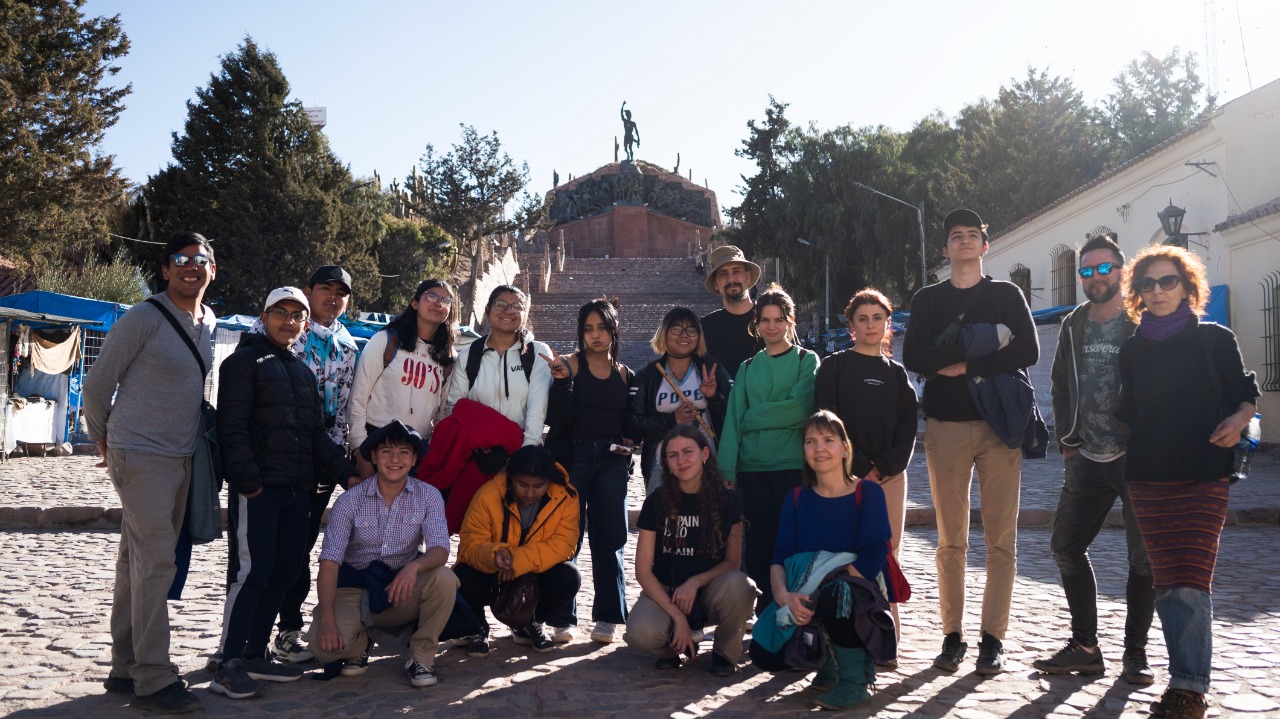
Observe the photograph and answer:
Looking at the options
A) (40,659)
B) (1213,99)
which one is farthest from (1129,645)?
(1213,99)

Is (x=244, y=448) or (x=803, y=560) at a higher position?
(x=244, y=448)

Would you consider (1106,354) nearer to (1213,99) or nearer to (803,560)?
(803,560)

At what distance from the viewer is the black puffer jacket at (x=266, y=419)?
463 centimetres

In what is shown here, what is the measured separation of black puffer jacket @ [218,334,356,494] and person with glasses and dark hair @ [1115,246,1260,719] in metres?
3.53

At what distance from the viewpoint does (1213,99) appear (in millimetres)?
44688

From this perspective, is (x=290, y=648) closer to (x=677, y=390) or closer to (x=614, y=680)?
(x=614, y=680)

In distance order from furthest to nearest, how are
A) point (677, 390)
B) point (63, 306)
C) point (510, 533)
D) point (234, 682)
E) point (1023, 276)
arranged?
point (1023, 276), point (63, 306), point (677, 390), point (510, 533), point (234, 682)

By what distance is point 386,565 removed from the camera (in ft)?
16.3

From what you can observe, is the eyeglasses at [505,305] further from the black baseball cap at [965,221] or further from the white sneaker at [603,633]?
the black baseball cap at [965,221]

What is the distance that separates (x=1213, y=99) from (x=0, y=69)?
4375 centimetres

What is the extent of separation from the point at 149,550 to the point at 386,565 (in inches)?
41.1

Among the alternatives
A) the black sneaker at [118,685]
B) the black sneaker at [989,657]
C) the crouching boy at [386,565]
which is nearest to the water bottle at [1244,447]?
the black sneaker at [989,657]

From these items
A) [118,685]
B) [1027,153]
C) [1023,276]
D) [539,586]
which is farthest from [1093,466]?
[1027,153]

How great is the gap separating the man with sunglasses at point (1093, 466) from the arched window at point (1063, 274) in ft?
70.7
